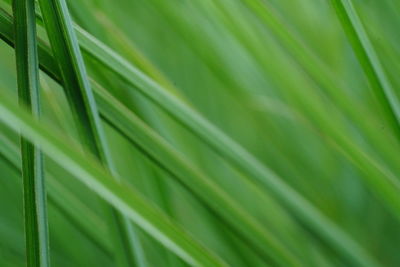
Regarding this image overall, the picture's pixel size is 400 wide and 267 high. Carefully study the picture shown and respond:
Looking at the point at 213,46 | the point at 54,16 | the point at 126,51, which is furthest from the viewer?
the point at 213,46

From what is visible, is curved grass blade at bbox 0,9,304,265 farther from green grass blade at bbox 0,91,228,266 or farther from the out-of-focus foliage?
green grass blade at bbox 0,91,228,266

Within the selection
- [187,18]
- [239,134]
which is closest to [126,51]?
[187,18]

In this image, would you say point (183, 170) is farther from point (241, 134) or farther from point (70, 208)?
point (241, 134)

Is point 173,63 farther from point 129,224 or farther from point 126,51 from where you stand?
point 129,224

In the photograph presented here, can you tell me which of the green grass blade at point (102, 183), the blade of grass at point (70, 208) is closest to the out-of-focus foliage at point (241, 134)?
the blade of grass at point (70, 208)

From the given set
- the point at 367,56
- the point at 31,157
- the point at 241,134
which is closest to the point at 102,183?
the point at 31,157

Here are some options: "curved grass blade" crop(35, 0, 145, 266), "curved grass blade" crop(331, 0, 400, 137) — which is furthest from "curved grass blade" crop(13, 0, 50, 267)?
"curved grass blade" crop(331, 0, 400, 137)

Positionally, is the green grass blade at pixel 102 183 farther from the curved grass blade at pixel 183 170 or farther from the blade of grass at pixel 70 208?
the blade of grass at pixel 70 208
